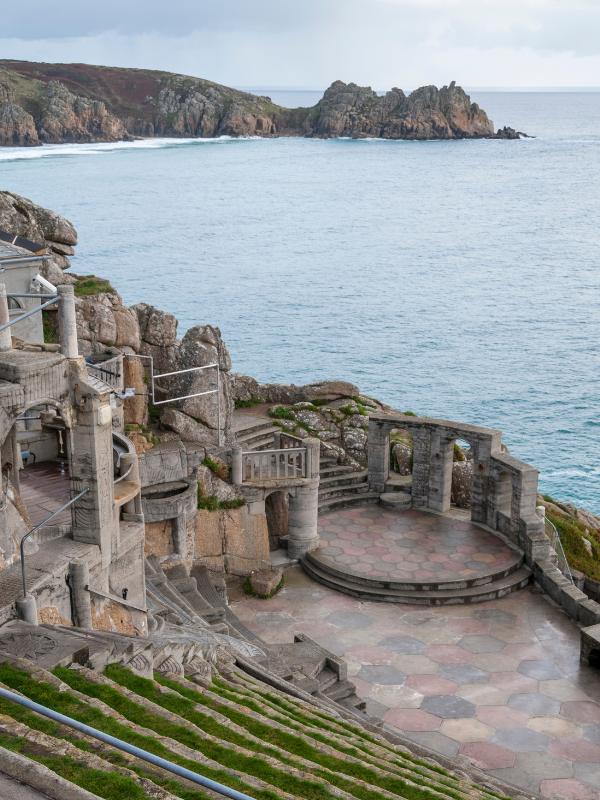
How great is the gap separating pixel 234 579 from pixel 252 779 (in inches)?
681

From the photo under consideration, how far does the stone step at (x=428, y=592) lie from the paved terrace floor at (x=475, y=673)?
220mm

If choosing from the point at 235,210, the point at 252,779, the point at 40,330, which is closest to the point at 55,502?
the point at 40,330

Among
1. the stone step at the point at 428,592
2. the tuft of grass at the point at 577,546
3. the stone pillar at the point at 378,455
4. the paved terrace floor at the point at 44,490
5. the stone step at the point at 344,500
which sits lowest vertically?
the tuft of grass at the point at 577,546

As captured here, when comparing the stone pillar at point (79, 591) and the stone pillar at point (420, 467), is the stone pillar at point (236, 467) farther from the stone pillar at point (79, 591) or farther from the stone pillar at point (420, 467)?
the stone pillar at point (79, 591)

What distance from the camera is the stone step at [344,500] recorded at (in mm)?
33062

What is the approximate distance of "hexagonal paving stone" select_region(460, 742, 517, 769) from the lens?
20703 millimetres

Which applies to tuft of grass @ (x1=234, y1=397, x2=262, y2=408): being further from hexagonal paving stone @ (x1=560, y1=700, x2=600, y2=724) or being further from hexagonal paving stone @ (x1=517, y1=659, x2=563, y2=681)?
hexagonal paving stone @ (x1=560, y1=700, x2=600, y2=724)

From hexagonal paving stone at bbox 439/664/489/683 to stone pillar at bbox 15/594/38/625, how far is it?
12.2 metres

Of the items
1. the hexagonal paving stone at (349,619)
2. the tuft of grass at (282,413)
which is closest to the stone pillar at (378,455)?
the tuft of grass at (282,413)

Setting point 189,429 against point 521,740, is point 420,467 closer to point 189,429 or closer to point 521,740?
point 189,429

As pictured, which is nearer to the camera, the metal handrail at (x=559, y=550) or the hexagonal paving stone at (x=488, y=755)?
the hexagonal paving stone at (x=488, y=755)

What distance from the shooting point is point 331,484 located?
111 feet

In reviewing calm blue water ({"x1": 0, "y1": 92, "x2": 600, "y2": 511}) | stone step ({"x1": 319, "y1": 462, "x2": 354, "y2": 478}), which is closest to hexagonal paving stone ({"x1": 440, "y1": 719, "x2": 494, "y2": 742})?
stone step ({"x1": 319, "y1": 462, "x2": 354, "y2": 478})

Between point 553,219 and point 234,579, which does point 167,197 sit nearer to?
point 553,219
